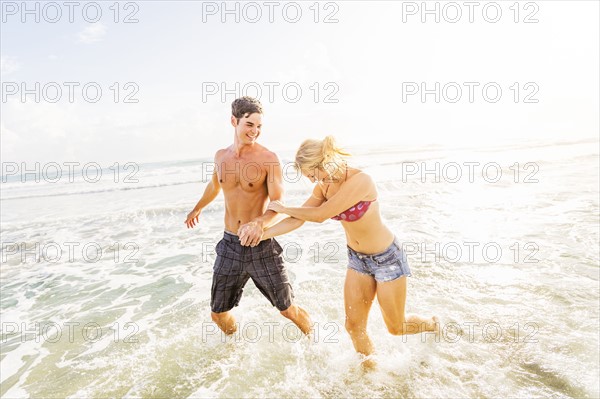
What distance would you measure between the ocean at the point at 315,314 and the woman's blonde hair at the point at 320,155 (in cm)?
223

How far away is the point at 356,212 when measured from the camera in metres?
3.59

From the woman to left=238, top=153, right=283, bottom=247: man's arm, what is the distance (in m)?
0.11

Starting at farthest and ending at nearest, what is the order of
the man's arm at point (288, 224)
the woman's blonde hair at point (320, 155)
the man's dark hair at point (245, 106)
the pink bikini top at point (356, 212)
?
the man's dark hair at point (245, 106), the man's arm at point (288, 224), the pink bikini top at point (356, 212), the woman's blonde hair at point (320, 155)

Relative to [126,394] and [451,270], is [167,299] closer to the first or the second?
[126,394]

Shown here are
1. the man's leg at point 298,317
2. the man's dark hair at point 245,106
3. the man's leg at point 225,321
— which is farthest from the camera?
the man's leg at point 225,321

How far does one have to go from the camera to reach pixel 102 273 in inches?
320

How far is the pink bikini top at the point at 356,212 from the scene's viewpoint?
3586 mm

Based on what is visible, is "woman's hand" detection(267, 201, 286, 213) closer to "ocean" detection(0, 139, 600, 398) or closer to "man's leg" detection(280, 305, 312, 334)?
"man's leg" detection(280, 305, 312, 334)

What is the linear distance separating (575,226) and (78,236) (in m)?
13.2

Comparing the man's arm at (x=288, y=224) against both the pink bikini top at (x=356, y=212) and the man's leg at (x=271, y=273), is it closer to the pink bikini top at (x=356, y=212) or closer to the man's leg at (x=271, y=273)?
the pink bikini top at (x=356, y=212)

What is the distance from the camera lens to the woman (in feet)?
11.3

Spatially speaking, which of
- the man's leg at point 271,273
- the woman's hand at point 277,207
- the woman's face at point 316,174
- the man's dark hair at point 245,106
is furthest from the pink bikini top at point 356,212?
the man's dark hair at point 245,106

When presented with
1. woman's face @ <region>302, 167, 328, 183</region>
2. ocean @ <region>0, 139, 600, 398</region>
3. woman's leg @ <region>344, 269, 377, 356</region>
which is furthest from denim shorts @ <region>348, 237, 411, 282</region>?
ocean @ <region>0, 139, 600, 398</region>

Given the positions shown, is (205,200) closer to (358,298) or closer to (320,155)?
(320,155)
